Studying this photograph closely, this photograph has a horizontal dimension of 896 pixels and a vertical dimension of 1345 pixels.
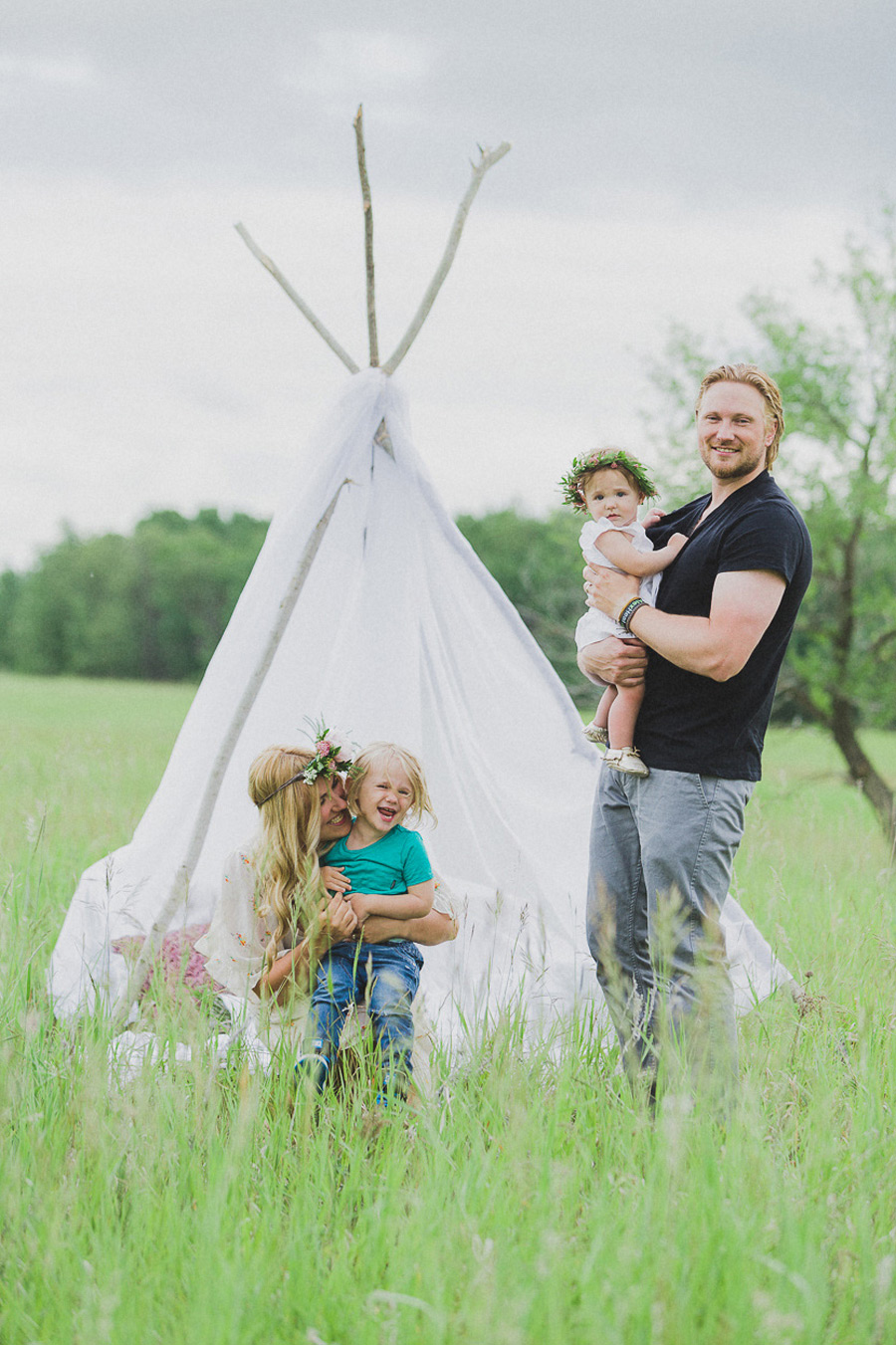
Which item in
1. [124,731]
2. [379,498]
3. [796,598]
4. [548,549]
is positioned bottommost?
[124,731]

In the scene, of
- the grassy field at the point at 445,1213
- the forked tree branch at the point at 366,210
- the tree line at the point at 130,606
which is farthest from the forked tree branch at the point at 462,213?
the tree line at the point at 130,606

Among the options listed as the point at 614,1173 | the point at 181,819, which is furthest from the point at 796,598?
the point at 181,819

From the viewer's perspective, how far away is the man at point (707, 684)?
7.31ft

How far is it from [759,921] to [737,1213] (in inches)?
106

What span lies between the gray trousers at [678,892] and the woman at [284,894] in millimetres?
496

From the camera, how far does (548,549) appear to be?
2198 cm

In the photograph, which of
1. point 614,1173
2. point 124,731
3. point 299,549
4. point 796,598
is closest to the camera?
point 614,1173

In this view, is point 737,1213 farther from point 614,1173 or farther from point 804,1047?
point 804,1047

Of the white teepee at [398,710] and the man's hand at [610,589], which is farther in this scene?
the white teepee at [398,710]

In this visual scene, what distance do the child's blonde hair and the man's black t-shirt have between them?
622mm

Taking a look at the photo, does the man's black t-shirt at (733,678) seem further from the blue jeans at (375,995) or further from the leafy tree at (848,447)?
the leafy tree at (848,447)

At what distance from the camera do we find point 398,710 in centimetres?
378

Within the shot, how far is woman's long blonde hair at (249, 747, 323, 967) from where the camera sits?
265cm

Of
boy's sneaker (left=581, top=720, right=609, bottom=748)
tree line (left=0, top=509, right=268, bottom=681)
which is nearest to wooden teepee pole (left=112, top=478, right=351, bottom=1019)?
boy's sneaker (left=581, top=720, right=609, bottom=748)
